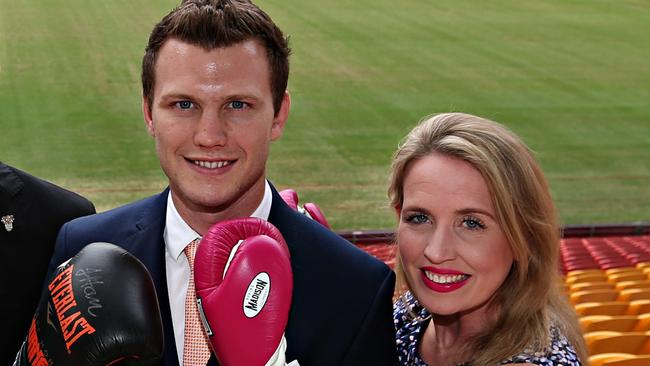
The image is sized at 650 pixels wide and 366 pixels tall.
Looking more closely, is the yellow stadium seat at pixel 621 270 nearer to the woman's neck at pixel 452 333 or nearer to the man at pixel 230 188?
the woman's neck at pixel 452 333

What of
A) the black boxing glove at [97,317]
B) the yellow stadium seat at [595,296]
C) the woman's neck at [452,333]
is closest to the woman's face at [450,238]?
the woman's neck at [452,333]

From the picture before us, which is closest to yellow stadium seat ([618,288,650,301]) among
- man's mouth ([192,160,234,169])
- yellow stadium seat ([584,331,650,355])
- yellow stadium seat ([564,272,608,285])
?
yellow stadium seat ([564,272,608,285])

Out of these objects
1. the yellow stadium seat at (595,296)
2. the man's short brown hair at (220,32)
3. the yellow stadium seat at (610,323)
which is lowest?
the yellow stadium seat at (595,296)

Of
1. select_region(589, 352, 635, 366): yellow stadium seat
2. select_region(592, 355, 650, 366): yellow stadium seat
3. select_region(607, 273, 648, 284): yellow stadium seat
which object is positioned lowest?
select_region(607, 273, 648, 284): yellow stadium seat

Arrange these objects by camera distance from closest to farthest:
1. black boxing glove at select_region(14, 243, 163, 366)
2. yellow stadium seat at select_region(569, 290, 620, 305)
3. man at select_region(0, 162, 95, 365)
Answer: black boxing glove at select_region(14, 243, 163, 366) < man at select_region(0, 162, 95, 365) < yellow stadium seat at select_region(569, 290, 620, 305)

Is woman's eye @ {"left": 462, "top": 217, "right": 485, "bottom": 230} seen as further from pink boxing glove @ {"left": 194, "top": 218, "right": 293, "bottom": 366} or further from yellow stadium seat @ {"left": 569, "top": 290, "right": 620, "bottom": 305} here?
yellow stadium seat @ {"left": 569, "top": 290, "right": 620, "bottom": 305}

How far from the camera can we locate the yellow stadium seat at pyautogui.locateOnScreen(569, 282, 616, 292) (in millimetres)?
5504

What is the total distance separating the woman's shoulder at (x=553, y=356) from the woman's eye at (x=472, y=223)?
369 mm

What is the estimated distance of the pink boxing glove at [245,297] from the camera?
181 cm

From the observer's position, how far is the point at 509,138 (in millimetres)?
2533

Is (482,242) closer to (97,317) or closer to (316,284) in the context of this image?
(316,284)

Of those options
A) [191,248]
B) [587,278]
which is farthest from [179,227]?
[587,278]

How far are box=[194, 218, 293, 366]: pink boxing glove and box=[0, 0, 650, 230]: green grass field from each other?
7863 millimetres

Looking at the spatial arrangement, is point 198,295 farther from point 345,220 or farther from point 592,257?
point 345,220
